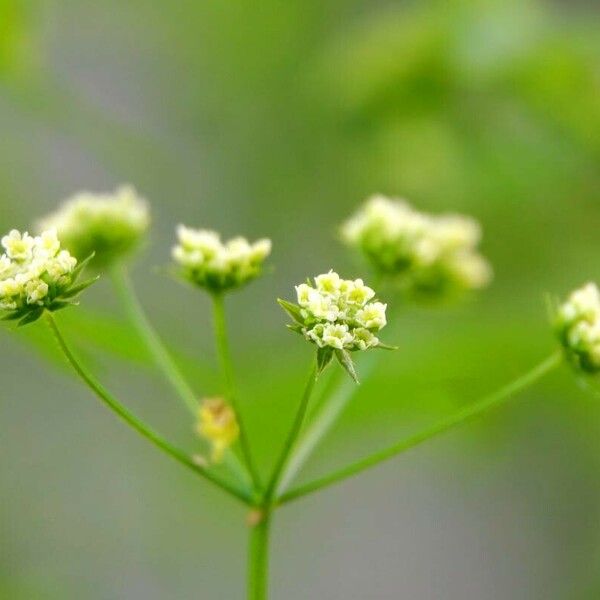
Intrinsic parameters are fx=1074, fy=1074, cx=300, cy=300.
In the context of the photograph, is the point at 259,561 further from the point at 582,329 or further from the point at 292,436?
the point at 582,329

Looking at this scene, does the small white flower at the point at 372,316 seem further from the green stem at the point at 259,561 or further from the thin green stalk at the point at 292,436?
the green stem at the point at 259,561

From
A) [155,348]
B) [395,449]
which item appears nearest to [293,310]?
[395,449]

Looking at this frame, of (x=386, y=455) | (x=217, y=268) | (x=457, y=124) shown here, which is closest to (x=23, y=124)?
(x=457, y=124)

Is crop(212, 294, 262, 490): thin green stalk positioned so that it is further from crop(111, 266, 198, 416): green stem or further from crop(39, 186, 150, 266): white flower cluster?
crop(39, 186, 150, 266): white flower cluster

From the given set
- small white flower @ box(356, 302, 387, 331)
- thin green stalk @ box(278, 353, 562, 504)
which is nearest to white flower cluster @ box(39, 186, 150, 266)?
thin green stalk @ box(278, 353, 562, 504)

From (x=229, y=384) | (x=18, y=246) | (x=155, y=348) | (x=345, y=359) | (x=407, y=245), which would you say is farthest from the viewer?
(x=407, y=245)

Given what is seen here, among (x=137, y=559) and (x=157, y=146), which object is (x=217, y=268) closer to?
(x=157, y=146)

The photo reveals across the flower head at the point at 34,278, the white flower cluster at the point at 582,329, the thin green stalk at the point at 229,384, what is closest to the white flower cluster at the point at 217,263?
the thin green stalk at the point at 229,384
